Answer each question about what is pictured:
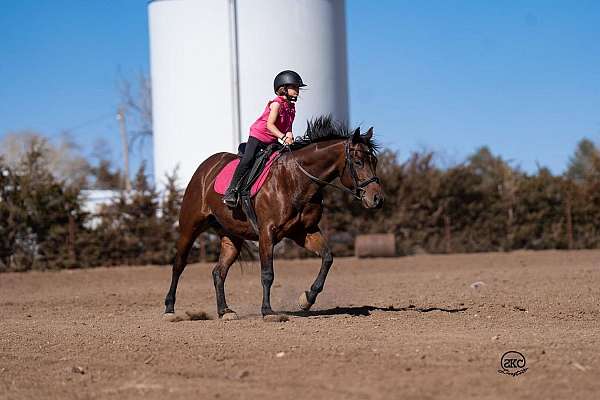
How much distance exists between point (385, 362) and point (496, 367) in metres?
0.85

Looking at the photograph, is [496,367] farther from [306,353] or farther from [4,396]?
[4,396]

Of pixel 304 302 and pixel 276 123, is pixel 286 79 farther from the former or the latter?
pixel 304 302

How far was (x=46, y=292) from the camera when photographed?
1702 centimetres

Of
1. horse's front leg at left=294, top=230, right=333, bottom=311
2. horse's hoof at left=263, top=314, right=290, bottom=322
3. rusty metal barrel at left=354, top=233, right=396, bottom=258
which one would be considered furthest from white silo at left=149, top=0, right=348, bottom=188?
horse's hoof at left=263, top=314, right=290, bottom=322

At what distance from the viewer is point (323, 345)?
730 centimetres

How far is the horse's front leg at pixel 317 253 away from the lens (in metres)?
9.65

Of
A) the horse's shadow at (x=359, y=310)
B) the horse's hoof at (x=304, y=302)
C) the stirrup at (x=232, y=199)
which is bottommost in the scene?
the horse's shadow at (x=359, y=310)

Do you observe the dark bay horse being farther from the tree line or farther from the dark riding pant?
the tree line

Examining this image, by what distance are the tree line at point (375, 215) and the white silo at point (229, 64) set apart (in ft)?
6.92

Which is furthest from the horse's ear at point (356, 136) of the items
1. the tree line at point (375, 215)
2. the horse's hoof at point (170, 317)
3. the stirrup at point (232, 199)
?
the tree line at point (375, 215)

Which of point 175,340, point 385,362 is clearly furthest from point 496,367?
point 175,340

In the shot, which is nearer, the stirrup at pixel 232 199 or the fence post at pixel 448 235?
the stirrup at pixel 232 199

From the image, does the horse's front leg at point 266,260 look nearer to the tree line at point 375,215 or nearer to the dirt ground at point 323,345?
the dirt ground at point 323,345

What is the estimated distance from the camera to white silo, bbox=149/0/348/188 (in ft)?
87.0
